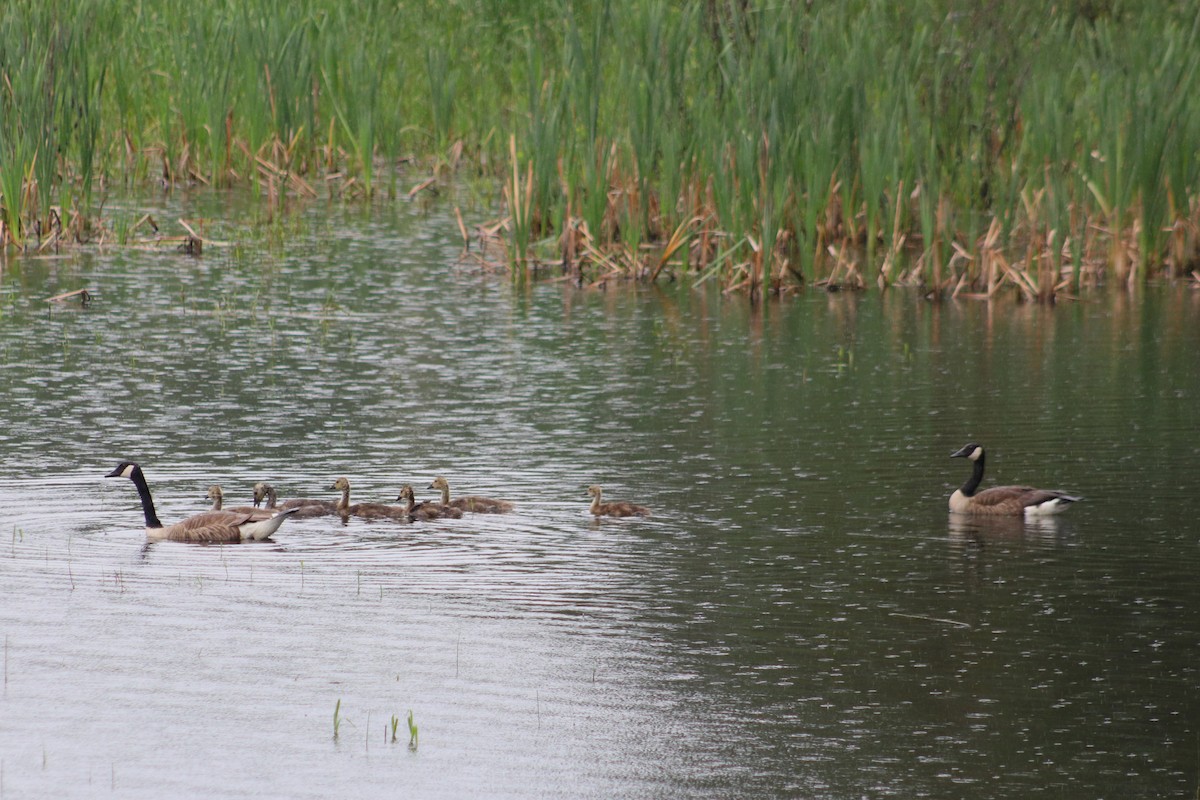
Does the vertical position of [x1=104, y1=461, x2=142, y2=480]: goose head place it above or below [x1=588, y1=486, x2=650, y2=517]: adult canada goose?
above

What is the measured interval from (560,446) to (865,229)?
36.0 feet

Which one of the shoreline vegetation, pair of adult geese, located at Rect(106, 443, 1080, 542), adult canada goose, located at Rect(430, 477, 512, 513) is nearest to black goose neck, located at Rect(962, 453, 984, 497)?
pair of adult geese, located at Rect(106, 443, 1080, 542)

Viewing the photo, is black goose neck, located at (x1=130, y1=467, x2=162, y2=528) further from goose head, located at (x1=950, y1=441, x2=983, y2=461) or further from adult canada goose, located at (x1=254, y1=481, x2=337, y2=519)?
goose head, located at (x1=950, y1=441, x2=983, y2=461)

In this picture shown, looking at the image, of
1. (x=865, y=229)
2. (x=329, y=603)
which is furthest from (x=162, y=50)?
(x=329, y=603)

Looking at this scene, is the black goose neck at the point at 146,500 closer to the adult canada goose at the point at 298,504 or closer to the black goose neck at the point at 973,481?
the adult canada goose at the point at 298,504

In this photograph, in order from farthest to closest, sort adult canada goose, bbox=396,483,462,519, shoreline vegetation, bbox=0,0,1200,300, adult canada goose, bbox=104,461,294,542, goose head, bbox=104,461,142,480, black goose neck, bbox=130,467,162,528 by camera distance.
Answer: shoreline vegetation, bbox=0,0,1200,300 → adult canada goose, bbox=396,483,462,519 → goose head, bbox=104,461,142,480 → black goose neck, bbox=130,467,162,528 → adult canada goose, bbox=104,461,294,542

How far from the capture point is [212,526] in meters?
12.5

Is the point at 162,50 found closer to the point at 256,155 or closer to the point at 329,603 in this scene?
the point at 256,155

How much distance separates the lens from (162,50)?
33375 mm

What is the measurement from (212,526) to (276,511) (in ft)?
1.40

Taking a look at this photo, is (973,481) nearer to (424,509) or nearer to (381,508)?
(424,509)

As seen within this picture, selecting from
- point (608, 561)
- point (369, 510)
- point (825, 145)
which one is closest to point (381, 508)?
point (369, 510)

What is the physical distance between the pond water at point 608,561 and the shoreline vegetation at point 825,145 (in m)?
1.48

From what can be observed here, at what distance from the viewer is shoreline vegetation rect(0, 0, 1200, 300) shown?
74.7 ft
